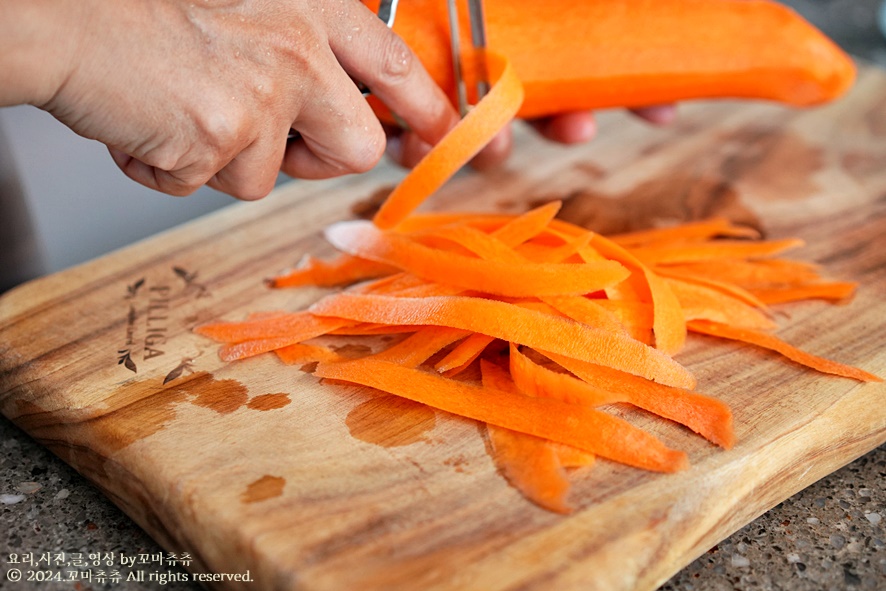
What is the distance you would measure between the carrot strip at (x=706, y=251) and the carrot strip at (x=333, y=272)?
43 cm

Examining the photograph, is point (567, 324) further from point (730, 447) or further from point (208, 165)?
point (208, 165)

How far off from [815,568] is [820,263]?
2.30 feet

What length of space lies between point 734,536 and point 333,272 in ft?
2.48

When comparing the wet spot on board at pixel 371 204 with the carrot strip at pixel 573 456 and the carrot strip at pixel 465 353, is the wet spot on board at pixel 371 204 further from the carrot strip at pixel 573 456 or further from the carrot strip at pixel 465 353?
the carrot strip at pixel 573 456

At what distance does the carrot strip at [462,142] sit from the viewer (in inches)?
52.6

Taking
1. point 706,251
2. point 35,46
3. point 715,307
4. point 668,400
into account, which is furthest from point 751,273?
point 35,46

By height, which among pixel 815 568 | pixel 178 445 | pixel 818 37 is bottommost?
pixel 815 568

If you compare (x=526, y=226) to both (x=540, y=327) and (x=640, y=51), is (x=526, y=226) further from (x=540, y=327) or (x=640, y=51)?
(x=640, y=51)

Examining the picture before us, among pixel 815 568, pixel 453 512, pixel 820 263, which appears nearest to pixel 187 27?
pixel 453 512

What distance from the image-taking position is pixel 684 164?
1972 millimetres

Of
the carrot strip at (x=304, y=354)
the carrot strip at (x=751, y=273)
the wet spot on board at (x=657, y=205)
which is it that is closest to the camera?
the carrot strip at (x=304, y=354)

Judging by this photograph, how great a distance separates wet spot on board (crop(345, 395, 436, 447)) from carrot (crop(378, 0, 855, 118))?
0.65m

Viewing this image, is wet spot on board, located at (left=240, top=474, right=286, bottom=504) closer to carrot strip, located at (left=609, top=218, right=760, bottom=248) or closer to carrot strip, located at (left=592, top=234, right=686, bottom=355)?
carrot strip, located at (left=592, top=234, right=686, bottom=355)

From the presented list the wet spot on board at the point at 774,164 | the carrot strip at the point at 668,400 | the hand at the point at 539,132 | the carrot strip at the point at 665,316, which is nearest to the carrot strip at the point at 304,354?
the carrot strip at the point at 668,400
